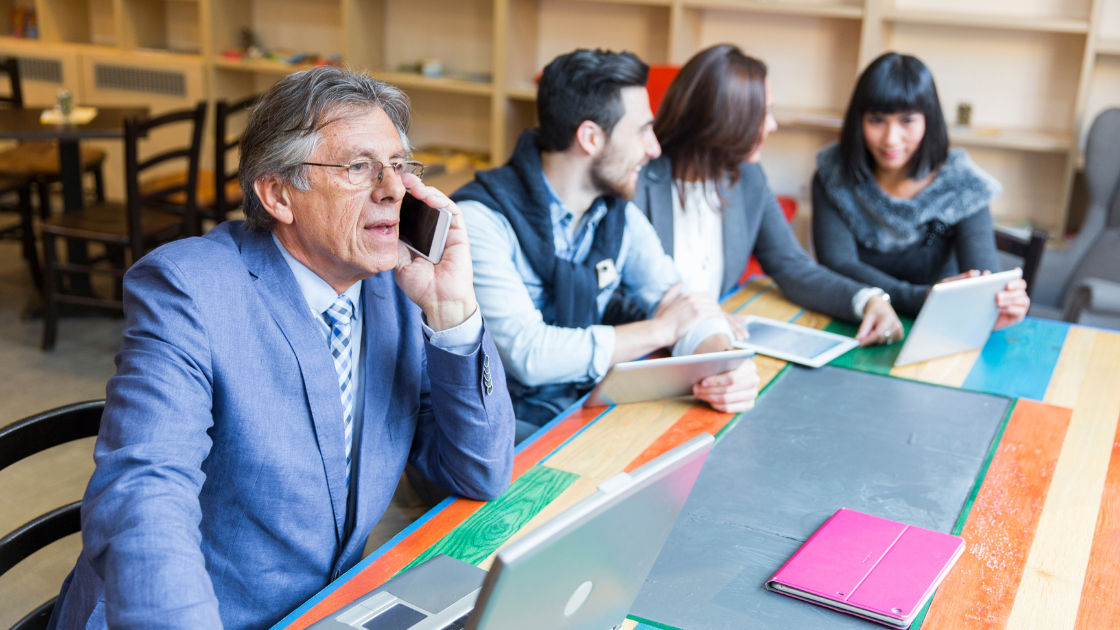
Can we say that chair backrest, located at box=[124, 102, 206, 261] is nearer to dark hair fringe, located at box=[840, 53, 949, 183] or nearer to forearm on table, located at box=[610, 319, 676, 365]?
forearm on table, located at box=[610, 319, 676, 365]

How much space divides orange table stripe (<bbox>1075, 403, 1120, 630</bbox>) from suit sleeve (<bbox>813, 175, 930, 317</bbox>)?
0.92 meters

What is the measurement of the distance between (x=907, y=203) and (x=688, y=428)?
4.01 ft

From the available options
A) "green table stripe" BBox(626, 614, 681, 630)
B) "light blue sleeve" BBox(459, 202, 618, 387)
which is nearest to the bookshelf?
"light blue sleeve" BBox(459, 202, 618, 387)

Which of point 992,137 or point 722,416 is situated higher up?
point 992,137

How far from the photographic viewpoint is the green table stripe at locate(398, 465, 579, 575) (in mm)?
1134

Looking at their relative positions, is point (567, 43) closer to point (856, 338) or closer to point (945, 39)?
point (945, 39)

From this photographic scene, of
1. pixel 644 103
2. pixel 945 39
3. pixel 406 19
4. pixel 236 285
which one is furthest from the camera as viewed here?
pixel 406 19

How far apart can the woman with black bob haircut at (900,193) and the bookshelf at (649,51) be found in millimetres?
1452

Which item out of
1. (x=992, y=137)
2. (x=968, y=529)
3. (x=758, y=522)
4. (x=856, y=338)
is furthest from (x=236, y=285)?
(x=992, y=137)

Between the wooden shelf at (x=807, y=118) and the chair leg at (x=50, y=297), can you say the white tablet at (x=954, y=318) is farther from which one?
the chair leg at (x=50, y=297)

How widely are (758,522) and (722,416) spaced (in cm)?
37

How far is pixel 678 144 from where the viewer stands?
7.65ft

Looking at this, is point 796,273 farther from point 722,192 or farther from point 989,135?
point 989,135

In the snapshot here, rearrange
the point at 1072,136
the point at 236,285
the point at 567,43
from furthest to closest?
1. the point at 567,43
2. the point at 1072,136
3. the point at 236,285
